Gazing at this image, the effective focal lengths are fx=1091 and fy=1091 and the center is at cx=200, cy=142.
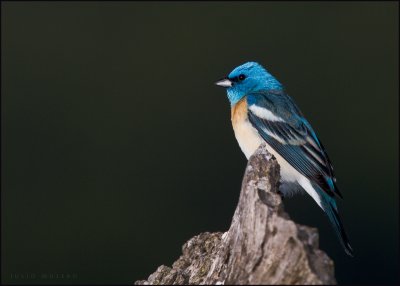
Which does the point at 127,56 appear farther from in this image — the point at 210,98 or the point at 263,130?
the point at 263,130

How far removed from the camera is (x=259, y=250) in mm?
4699

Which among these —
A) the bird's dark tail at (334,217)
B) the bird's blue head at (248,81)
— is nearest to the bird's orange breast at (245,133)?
the bird's blue head at (248,81)

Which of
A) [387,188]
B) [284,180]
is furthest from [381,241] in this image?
[284,180]

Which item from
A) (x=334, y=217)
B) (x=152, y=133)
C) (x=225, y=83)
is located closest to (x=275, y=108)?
(x=225, y=83)

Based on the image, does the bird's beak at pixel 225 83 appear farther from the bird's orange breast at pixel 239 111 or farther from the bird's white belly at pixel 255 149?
the bird's white belly at pixel 255 149

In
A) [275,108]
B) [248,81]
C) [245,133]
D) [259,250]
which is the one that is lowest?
[259,250]

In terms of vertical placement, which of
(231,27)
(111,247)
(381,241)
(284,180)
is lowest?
(381,241)

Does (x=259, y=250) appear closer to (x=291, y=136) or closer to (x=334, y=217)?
(x=334, y=217)

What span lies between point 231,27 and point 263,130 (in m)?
16.7

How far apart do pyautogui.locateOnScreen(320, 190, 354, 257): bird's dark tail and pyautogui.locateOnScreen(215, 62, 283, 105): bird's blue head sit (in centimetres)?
117

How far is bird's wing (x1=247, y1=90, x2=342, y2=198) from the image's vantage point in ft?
24.5

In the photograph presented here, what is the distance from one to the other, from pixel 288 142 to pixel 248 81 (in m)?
0.78

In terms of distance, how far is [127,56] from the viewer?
23047 mm

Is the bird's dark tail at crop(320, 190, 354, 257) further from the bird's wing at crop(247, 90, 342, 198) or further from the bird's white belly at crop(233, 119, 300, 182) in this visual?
the bird's white belly at crop(233, 119, 300, 182)
